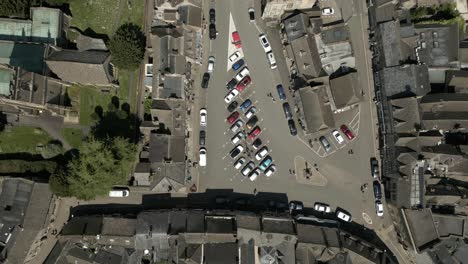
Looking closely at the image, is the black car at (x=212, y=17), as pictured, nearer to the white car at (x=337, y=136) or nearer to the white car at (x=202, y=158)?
the white car at (x=202, y=158)

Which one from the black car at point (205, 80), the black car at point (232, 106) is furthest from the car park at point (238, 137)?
the black car at point (205, 80)

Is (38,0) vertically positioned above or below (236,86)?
above

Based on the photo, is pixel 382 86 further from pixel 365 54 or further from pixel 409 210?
pixel 409 210

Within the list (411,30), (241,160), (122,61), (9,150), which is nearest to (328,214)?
(241,160)

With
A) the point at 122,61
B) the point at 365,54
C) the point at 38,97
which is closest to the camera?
the point at 38,97

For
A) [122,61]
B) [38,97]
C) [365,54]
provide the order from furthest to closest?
[365,54] → [122,61] → [38,97]
